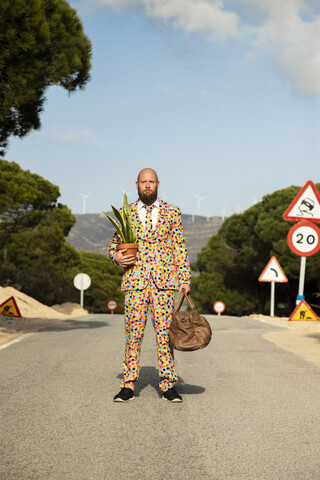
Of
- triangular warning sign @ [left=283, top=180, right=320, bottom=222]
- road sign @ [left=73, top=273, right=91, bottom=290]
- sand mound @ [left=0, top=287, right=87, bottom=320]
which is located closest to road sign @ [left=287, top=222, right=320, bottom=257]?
triangular warning sign @ [left=283, top=180, right=320, bottom=222]

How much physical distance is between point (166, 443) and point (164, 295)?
166 centimetres

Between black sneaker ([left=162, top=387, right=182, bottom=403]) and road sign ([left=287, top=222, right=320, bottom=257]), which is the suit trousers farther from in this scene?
road sign ([left=287, top=222, right=320, bottom=257])

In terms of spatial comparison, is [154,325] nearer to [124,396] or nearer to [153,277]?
[153,277]

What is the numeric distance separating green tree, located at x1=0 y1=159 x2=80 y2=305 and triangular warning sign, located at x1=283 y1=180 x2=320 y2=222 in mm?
22461

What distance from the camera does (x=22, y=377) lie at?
7188 mm

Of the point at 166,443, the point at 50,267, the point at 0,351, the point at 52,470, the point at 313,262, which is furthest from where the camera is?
the point at 50,267

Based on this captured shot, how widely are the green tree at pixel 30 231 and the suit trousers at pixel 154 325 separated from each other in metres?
28.2

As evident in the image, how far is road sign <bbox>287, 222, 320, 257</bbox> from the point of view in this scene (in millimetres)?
12836

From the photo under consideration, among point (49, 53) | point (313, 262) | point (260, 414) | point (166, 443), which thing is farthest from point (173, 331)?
point (313, 262)

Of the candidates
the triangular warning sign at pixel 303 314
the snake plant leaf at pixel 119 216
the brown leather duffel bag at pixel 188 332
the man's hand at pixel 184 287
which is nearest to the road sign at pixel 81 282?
the triangular warning sign at pixel 303 314

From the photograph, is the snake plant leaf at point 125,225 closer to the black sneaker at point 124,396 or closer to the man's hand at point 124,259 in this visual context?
the man's hand at point 124,259

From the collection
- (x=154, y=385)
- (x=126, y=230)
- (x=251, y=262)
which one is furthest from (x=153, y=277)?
(x=251, y=262)

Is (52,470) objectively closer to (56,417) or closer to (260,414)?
(56,417)

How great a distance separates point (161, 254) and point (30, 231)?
106 feet
